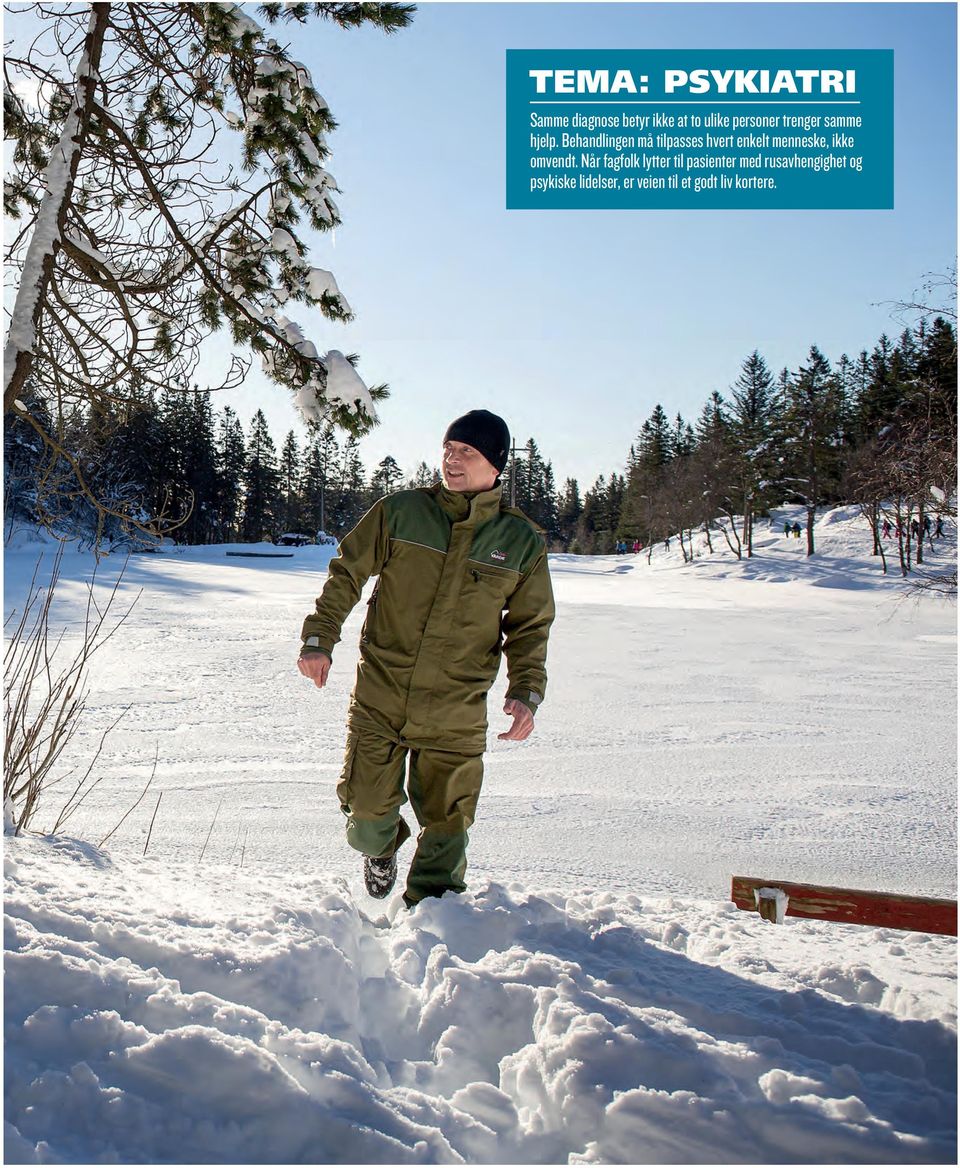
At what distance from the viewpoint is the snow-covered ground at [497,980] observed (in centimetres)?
144

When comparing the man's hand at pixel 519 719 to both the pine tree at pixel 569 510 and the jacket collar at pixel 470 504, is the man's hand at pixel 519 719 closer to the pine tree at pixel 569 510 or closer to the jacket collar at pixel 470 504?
the jacket collar at pixel 470 504

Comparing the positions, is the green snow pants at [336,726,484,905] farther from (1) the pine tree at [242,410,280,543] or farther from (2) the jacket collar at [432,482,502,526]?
(1) the pine tree at [242,410,280,543]

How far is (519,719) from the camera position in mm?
2523

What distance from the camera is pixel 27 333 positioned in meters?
2.86

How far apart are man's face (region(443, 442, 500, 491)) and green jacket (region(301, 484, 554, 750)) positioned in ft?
0.16

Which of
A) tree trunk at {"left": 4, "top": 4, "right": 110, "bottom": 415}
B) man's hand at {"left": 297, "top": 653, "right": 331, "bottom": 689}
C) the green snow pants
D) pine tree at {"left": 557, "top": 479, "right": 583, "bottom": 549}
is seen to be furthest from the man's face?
pine tree at {"left": 557, "top": 479, "right": 583, "bottom": 549}

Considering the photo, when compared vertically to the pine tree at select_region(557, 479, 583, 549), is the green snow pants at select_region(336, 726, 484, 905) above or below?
below

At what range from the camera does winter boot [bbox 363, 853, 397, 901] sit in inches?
105

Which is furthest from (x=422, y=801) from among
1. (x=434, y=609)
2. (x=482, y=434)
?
(x=482, y=434)

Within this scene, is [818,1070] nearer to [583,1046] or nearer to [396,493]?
[583,1046]

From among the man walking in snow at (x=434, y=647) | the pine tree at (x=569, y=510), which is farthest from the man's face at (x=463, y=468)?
the pine tree at (x=569, y=510)

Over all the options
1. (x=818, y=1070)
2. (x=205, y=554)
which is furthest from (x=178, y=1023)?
(x=205, y=554)

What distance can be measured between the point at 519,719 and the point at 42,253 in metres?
2.52

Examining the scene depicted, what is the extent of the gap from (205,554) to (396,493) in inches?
1301
